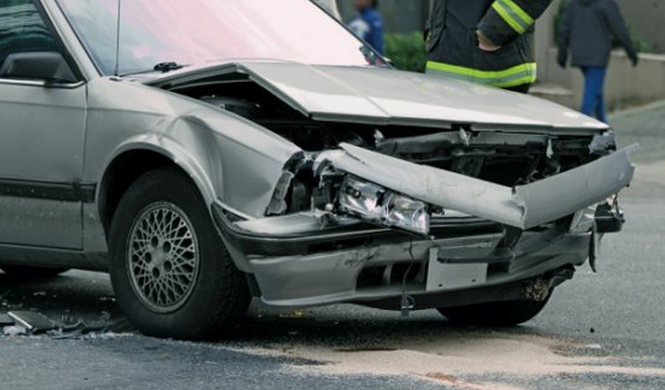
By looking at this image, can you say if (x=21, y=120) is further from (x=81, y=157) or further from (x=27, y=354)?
(x=27, y=354)

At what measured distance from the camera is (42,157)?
7.66m

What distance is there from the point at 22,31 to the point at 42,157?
74 centimetres

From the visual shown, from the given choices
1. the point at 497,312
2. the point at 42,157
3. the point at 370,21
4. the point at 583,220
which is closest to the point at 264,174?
the point at 42,157

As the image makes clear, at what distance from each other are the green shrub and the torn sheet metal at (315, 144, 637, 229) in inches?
532

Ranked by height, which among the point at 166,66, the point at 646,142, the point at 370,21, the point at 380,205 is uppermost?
the point at 166,66

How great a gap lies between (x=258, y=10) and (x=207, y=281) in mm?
1842

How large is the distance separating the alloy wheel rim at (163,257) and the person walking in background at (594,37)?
10863 millimetres

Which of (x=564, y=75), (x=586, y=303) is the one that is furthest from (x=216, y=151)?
(x=564, y=75)

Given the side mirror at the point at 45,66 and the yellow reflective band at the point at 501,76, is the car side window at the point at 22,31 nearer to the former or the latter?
the side mirror at the point at 45,66

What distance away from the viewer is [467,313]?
812 cm

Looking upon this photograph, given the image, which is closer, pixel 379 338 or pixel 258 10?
pixel 379 338

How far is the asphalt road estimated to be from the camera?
6430 mm

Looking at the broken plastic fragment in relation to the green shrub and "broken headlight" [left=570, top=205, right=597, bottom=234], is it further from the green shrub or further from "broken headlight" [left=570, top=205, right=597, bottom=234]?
the green shrub

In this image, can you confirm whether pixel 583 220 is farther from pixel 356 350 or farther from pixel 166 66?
pixel 166 66
